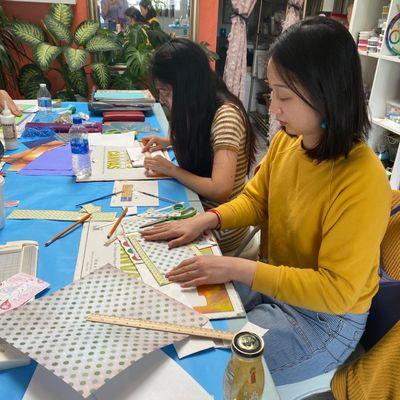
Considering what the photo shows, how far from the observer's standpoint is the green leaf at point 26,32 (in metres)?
3.03

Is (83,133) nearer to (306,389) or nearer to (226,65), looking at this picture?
(306,389)

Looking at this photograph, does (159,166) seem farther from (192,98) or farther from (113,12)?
(113,12)

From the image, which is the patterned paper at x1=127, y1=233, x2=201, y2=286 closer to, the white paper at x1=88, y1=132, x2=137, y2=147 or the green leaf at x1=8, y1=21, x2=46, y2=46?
the white paper at x1=88, y1=132, x2=137, y2=147

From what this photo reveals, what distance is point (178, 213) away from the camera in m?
1.15

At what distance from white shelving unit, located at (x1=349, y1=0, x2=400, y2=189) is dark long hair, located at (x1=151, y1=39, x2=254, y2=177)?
145cm

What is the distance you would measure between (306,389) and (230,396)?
1.84 ft

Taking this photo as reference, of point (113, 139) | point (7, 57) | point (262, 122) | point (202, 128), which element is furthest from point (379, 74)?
point (7, 57)

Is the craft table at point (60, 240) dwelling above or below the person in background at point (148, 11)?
below

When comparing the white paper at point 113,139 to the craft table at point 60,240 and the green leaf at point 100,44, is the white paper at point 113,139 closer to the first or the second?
Answer: the craft table at point 60,240

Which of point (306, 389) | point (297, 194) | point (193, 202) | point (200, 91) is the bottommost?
point (306, 389)

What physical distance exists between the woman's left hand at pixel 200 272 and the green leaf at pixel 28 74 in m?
2.90

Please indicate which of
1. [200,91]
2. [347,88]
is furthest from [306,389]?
[200,91]

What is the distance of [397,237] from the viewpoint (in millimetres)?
975

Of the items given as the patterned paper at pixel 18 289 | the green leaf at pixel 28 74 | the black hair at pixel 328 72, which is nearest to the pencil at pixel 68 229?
the patterned paper at pixel 18 289
